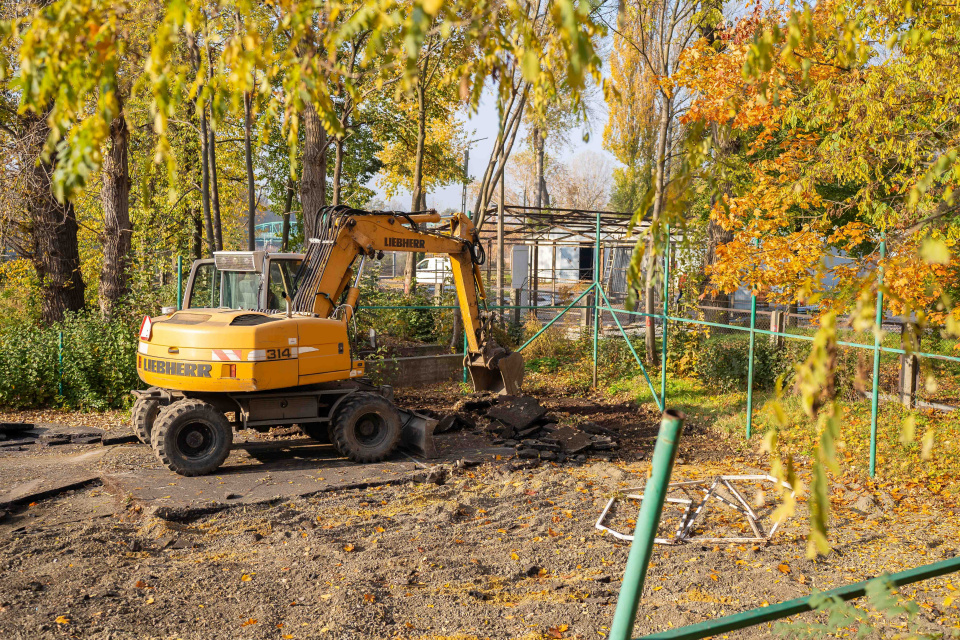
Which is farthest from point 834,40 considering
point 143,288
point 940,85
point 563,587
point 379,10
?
point 143,288

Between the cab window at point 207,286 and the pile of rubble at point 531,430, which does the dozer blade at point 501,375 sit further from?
the cab window at point 207,286

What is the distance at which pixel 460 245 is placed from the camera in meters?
11.4

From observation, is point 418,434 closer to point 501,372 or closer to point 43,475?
point 501,372

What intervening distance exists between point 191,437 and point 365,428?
2027 mm

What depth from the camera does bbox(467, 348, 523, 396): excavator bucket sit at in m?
11.5

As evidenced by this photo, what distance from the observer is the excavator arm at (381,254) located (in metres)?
10.0

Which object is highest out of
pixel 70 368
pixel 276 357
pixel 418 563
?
pixel 276 357

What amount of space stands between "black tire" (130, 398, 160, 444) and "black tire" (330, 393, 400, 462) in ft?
7.56

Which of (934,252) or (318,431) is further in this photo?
(318,431)

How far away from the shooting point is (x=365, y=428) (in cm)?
979

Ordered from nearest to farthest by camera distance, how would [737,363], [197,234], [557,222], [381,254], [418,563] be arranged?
[418,563] → [381,254] → [737,363] → [197,234] → [557,222]

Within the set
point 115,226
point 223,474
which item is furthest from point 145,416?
point 115,226

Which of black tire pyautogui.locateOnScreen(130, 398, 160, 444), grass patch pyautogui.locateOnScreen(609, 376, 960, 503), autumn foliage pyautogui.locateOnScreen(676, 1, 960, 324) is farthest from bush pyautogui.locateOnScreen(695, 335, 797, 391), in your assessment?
black tire pyautogui.locateOnScreen(130, 398, 160, 444)

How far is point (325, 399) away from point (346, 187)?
52.0 ft
